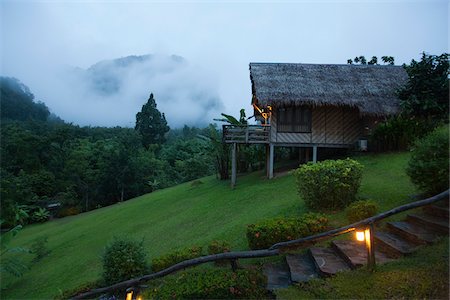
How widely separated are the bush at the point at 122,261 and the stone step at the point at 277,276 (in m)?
2.94

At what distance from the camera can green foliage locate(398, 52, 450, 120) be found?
49.1 feet

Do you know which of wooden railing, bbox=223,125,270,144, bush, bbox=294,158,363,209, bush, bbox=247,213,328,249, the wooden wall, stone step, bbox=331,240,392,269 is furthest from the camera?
the wooden wall

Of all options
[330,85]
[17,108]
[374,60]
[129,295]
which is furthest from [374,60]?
[17,108]

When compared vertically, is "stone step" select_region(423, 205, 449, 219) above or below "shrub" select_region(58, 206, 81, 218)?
above

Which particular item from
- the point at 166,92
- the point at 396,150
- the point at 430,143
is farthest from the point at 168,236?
the point at 166,92

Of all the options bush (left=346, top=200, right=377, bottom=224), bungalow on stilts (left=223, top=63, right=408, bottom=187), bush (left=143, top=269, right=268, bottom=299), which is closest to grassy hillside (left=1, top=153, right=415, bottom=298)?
bush (left=346, top=200, right=377, bottom=224)

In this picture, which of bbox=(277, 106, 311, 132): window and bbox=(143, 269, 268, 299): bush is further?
bbox=(277, 106, 311, 132): window

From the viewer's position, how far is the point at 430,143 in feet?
24.0

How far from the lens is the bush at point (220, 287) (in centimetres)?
502

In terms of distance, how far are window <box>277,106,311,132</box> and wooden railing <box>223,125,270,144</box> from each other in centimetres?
84

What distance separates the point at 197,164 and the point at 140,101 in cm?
15819

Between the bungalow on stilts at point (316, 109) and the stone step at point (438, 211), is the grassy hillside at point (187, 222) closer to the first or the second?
the stone step at point (438, 211)

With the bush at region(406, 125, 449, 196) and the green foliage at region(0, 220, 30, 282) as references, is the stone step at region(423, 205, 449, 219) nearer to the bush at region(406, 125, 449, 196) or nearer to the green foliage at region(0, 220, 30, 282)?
the bush at region(406, 125, 449, 196)

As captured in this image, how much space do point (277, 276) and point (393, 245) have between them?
219cm
